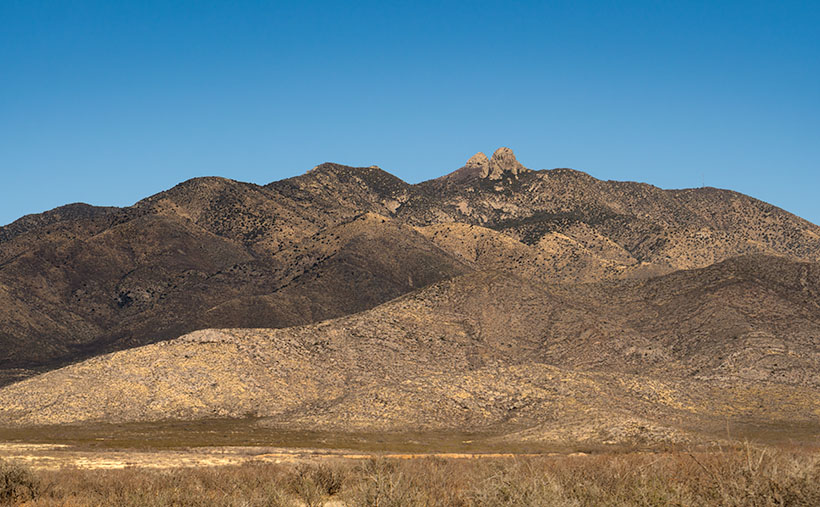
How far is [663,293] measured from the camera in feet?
476

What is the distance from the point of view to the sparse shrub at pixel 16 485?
36500 millimetres

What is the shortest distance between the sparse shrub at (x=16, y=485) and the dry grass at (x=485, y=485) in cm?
8

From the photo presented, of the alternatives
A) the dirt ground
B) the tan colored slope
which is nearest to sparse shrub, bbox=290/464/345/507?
the dirt ground

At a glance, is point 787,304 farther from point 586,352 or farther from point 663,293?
point 586,352

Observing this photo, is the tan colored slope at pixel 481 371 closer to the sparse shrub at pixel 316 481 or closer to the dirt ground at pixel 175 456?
the dirt ground at pixel 175 456

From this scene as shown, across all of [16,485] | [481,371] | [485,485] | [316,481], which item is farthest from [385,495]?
[481,371]

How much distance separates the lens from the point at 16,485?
3675 cm

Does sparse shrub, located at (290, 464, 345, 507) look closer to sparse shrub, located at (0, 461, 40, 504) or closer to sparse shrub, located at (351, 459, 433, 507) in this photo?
sparse shrub, located at (351, 459, 433, 507)

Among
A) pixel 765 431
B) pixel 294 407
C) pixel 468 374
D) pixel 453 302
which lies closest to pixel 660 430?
pixel 765 431

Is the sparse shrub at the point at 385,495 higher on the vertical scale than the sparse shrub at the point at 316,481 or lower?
higher

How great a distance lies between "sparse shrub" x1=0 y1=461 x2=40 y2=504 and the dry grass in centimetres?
8

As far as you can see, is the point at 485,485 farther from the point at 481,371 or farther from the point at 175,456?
the point at 481,371

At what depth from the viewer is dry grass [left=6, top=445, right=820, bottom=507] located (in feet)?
76.2

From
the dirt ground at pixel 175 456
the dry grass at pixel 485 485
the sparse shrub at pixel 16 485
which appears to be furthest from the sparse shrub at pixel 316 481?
the dirt ground at pixel 175 456
